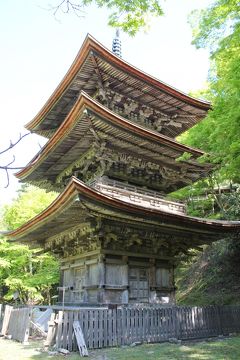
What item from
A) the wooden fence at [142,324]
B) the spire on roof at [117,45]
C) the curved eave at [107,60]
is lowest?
the wooden fence at [142,324]

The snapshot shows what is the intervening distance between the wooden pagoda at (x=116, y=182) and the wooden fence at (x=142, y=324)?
1.96 metres

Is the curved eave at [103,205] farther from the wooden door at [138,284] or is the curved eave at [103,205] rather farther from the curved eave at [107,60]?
the curved eave at [107,60]

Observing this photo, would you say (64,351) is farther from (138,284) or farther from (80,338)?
(138,284)

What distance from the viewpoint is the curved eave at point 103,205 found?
9.83 meters

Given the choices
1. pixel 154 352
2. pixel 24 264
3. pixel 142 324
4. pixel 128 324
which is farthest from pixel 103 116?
pixel 24 264

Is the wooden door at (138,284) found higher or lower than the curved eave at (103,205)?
lower

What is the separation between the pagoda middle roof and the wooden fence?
4952mm

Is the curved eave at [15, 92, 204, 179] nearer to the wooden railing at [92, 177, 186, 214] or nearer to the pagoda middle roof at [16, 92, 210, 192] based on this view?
the pagoda middle roof at [16, 92, 210, 192]

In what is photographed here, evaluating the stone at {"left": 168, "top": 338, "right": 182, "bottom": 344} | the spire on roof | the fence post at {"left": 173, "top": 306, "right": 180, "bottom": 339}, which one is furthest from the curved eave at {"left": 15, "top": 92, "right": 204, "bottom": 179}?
the spire on roof

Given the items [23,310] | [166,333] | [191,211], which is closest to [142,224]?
[166,333]

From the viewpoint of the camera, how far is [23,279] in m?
20.8

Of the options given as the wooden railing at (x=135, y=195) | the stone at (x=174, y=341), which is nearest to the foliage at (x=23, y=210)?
the wooden railing at (x=135, y=195)

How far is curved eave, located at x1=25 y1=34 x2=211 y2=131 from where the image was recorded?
12.4m

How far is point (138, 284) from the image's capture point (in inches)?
512
